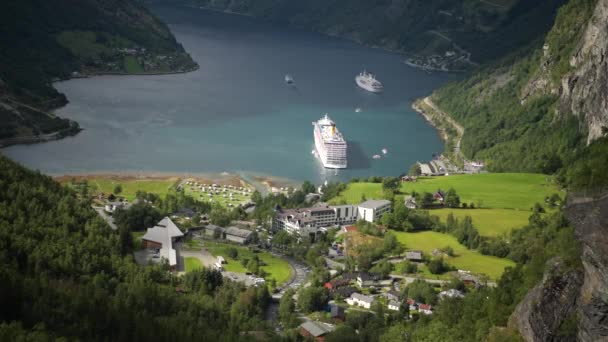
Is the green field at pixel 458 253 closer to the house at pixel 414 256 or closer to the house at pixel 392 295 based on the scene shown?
the house at pixel 414 256

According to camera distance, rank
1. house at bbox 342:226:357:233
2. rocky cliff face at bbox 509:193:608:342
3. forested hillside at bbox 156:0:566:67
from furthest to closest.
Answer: forested hillside at bbox 156:0:566:67 < house at bbox 342:226:357:233 < rocky cliff face at bbox 509:193:608:342

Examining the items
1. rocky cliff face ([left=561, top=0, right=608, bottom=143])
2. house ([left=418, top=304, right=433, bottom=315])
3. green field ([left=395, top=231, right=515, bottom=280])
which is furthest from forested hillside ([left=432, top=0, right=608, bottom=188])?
house ([left=418, top=304, right=433, bottom=315])

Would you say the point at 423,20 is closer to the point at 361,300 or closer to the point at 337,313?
the point at 361,300

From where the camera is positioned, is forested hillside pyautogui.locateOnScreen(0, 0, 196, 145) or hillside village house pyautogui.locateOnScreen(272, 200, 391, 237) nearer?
hillside village house pyautogui.locateOnScreen(272, 200, 391, 237)

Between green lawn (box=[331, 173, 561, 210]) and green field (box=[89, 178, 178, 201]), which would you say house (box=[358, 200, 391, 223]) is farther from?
green field (box=[89, 178, 178, 201])

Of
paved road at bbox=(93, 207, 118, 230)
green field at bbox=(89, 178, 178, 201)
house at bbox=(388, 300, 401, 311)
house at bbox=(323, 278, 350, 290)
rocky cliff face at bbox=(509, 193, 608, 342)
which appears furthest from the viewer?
green field at bbox=(89, 178, 178, 201)

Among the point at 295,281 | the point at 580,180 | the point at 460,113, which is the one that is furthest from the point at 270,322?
the point at 460,113

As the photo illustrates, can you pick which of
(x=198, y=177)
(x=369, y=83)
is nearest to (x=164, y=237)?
(x=198, y=177)
